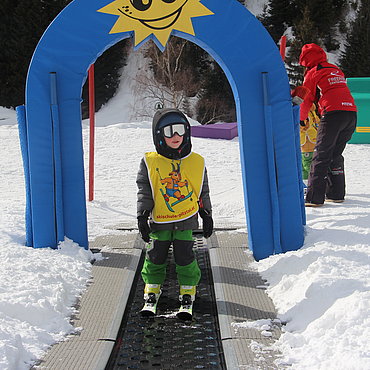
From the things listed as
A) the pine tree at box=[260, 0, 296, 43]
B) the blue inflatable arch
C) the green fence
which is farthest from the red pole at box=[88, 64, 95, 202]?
the pine tree at box=[260, 0, 296, 43]

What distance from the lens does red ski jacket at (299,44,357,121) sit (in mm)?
5695

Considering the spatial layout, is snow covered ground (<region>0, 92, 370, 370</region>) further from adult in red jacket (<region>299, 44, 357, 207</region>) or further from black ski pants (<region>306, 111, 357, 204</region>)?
adult in red jacket (<region>299, 44, 357, 207</region>)

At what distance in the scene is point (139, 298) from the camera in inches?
149

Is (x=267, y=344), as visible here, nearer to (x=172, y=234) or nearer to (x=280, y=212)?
(x=172, y=234)

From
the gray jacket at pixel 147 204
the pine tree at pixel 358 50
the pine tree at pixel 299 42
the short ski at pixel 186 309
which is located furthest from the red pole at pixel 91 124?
the pine tree at pixel 358 50

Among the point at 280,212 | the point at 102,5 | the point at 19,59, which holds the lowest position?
the point at 280,212

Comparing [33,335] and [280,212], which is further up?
[280,212]

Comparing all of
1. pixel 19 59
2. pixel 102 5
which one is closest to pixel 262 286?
pixel 102 5

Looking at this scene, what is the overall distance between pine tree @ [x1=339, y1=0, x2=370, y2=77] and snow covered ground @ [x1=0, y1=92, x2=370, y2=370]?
1919cm

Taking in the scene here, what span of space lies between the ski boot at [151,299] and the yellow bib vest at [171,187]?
444mm

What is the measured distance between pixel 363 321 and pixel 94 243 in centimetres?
276

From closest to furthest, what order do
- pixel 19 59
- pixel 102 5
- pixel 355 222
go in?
pixel 102 5 < pixel 355 222 < pixel 19 59

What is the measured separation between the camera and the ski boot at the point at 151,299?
11.2 feet

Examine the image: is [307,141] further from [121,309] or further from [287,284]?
[121,309]
